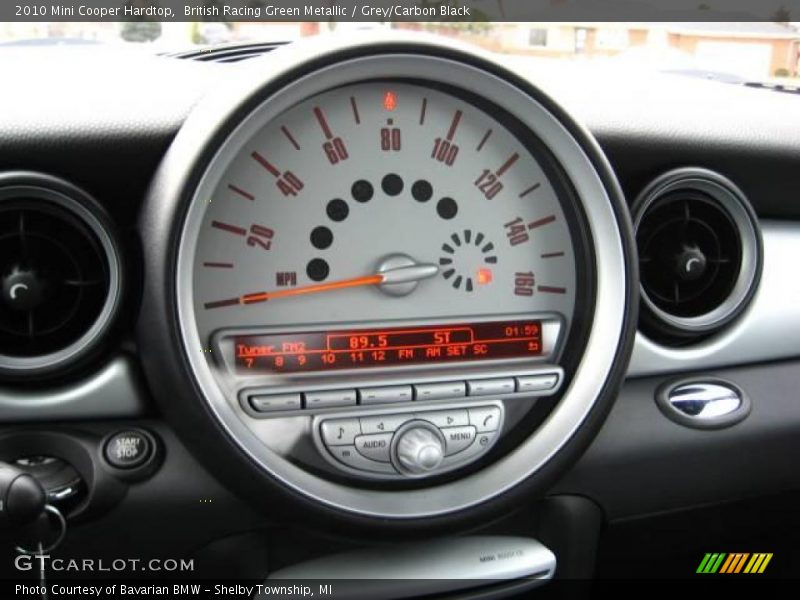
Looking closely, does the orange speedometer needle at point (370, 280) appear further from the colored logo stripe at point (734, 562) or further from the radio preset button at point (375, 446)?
the colored logo stripe at point (734, 562)

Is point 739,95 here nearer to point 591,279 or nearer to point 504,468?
point 591,279

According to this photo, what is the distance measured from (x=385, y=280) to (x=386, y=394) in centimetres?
21

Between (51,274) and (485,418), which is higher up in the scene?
(51,274)

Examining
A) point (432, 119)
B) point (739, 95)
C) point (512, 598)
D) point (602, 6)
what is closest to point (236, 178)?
point (432, 119)

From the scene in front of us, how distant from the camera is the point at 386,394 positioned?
1.62 meters

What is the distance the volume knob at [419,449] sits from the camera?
158cm

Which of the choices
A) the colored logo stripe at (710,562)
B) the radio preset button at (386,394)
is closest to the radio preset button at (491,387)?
the radio preset button at (386,394)

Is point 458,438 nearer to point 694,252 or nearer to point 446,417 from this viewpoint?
point 446,417

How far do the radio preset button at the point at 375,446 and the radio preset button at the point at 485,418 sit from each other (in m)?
0.16

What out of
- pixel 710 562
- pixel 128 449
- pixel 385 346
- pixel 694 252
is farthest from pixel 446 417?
pixel 710 562

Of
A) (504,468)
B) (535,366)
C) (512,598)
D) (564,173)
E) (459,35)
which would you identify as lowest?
(512,598)

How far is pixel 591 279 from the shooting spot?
1719 millimetres

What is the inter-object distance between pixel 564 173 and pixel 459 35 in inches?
11.9

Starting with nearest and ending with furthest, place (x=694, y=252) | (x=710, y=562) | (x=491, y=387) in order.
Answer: (x=491, y=387)
(x=694, y=252)
(x=710, y=562)
